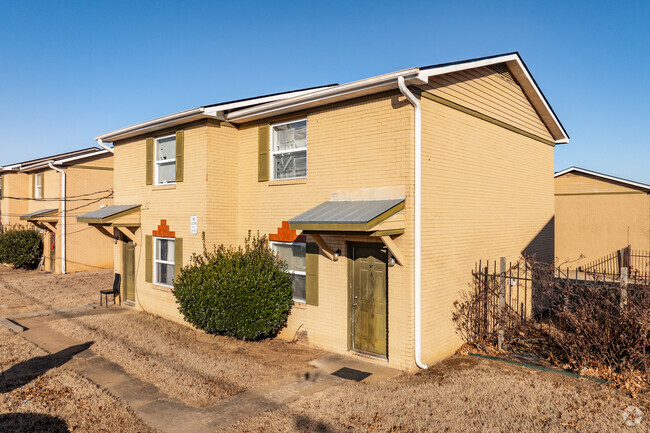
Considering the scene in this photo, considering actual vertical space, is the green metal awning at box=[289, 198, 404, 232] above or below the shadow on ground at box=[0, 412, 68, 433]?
above

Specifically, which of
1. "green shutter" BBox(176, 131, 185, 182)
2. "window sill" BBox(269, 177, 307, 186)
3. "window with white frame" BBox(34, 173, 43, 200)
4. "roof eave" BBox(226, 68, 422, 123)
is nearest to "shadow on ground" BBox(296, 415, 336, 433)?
"window sill" BBox(269, 177, 307, 186)

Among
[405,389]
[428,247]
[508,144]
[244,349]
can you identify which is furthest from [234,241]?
[508,144]

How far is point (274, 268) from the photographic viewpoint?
10164mm

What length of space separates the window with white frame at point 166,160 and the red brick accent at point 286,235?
3646 mm

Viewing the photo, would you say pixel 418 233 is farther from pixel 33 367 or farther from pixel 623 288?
pixel 33 367

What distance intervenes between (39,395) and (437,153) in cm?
788

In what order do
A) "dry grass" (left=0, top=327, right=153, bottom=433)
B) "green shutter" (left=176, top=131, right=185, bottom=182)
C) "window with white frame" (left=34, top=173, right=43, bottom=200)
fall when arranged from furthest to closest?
1. "window with white frame" (left=34, top=173, right=43, bottom=200)
2. "green shutter" (left=176, top=131, right=185, bottom=182)
3. "dry grass" (left=0, top=327, right=153, bottom=433)

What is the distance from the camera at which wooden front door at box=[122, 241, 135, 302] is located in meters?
14.4

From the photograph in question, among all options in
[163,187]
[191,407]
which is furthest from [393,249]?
[163,187]

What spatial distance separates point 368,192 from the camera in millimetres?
8836

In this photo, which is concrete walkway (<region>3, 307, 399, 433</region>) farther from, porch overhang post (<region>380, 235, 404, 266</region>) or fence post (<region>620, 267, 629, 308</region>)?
fence post (<region>620, 267, 629, 308</region>)

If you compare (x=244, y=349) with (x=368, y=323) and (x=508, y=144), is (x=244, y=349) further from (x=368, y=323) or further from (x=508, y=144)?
(x=508, y=144)

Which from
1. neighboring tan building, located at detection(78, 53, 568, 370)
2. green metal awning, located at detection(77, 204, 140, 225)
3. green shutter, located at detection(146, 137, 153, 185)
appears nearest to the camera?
neighboring tan building, located at detection(78, 53, 568, 370)

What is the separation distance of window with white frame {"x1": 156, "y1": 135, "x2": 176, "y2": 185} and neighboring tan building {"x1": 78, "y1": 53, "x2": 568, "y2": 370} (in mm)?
56
